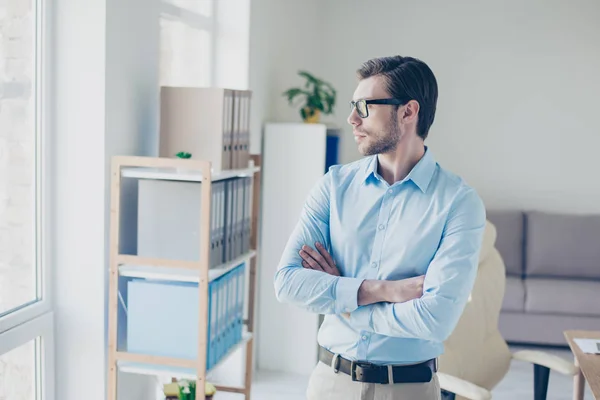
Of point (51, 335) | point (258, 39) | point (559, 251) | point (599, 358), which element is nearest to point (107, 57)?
point (51, 335)

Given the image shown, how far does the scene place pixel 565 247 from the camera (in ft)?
18.7

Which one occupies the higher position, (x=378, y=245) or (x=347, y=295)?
(x=378, y=245)

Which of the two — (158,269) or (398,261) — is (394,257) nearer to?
(398,261)

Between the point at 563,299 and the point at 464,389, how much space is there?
9.42ft

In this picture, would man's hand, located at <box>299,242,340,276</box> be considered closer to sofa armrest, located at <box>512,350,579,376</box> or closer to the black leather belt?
the black leather belt

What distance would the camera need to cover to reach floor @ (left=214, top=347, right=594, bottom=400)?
14.1 feet

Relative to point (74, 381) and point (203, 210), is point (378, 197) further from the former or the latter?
point (74, 381)

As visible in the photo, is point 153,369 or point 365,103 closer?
point 365,103

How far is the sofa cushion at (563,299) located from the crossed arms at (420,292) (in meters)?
3.60

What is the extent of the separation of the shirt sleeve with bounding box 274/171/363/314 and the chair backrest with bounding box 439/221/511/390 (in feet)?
4.08

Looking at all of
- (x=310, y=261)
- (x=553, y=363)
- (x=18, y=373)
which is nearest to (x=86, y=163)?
(x=18, y=373)

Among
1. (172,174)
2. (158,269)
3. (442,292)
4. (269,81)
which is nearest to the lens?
(442,292)

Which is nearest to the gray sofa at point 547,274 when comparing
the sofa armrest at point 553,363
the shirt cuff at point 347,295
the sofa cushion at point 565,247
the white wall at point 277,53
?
the sofa cushion at point 565,247

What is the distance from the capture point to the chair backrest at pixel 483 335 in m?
3.16
